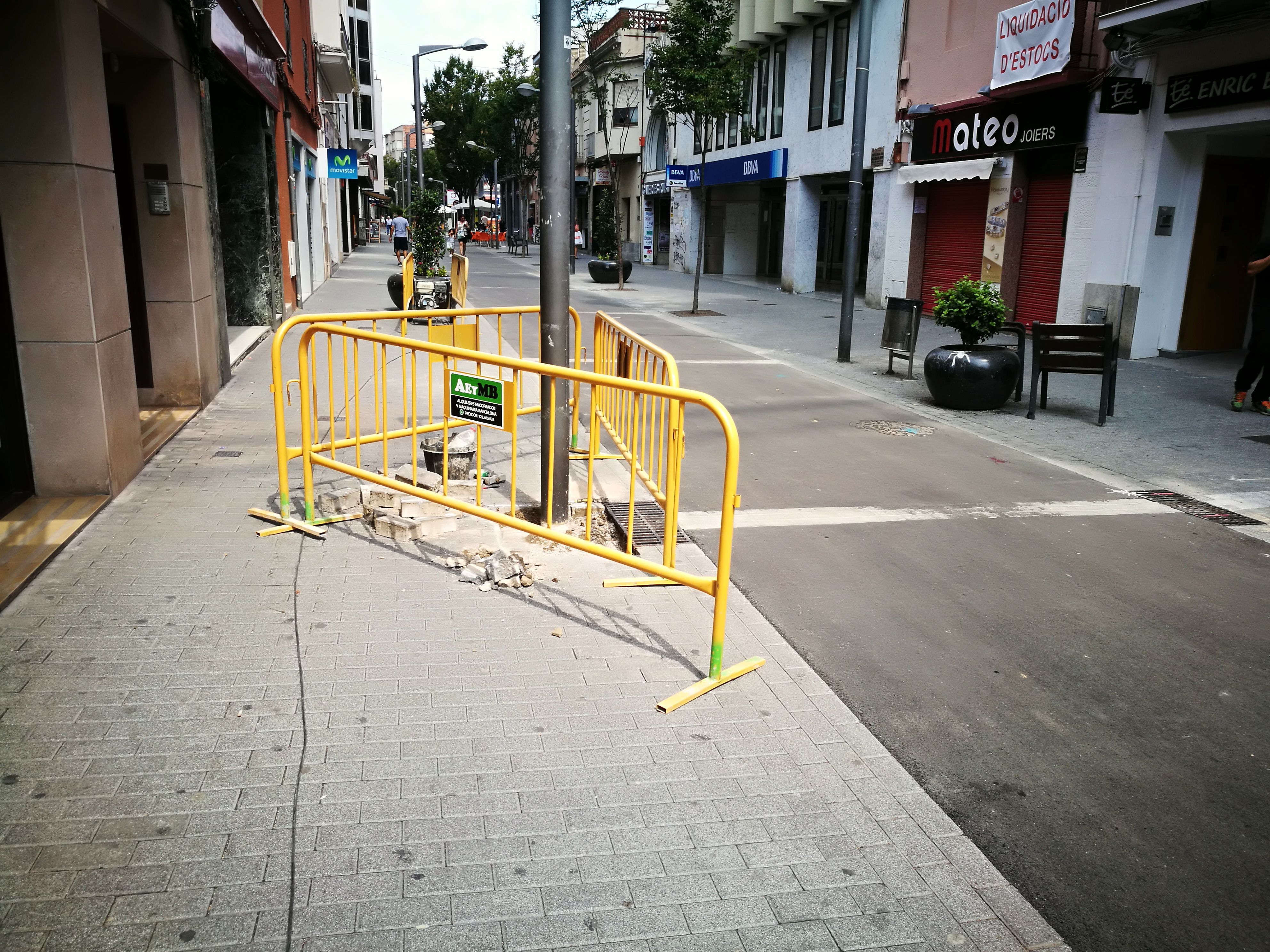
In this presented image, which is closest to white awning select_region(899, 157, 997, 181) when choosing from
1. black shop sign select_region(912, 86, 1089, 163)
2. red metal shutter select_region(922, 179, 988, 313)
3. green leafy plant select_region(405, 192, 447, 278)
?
black shop sign select_region(912, 86, 1089, 163)

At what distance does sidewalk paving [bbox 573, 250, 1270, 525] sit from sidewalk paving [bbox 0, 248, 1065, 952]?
187 inches

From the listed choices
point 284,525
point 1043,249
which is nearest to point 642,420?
point 284,525

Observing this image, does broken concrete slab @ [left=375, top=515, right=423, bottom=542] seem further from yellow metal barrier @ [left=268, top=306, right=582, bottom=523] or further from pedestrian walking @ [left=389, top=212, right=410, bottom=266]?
pedestrian walking @ [left=389, top=212, right=410, bottom=266]

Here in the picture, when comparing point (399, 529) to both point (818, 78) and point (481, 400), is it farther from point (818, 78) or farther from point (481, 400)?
point (818, 78)

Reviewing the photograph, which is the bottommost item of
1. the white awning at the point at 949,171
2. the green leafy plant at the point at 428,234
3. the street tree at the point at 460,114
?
the green leafy plant at the point at 428,234

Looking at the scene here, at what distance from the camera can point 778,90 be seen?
28.2 metres

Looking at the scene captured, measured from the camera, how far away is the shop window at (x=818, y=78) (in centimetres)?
2538

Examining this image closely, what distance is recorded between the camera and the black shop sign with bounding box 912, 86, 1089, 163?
15594 millimetres

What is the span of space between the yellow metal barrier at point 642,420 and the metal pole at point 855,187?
22.4 feet

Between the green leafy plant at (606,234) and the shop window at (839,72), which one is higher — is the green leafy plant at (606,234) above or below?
below

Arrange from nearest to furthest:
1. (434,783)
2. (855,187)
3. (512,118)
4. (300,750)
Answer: (434,783)
(300,750)
(855,187)
(512,118)

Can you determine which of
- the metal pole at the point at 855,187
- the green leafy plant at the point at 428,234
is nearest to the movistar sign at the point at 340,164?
the green leafy plant at the point at 428,234

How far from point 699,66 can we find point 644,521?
1794cm

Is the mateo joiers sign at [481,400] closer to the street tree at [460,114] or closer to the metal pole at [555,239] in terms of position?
the metal pole at [555,239]
